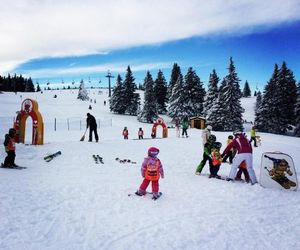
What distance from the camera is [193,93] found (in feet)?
185

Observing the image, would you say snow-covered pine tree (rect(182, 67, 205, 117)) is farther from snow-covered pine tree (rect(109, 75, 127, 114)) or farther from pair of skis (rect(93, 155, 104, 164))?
pair of skis (rect(93, 155, 104, 164))

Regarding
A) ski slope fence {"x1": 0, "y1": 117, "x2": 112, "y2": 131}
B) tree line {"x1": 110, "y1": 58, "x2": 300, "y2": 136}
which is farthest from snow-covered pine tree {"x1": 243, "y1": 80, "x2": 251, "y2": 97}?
ski slope fence {"x1": 0, "y1": 117, "x2": 112, "y2": 131}

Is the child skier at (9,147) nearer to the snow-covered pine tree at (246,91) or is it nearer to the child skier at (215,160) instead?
the child skier at (215,160)

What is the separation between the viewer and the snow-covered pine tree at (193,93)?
5503 cm

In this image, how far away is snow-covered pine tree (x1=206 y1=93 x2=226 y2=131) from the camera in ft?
158

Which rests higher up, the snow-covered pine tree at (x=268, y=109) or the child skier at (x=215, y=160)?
the snow-covered pine tree at (x=268, y=109)

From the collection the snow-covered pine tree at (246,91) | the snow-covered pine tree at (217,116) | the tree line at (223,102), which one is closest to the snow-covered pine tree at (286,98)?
the tree line at (223,102)

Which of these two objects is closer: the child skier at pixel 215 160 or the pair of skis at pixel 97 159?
the child skier at pixel 215 160

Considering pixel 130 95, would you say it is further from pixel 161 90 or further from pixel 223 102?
pixel 223 102

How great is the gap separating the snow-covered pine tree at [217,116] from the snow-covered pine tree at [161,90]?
66.9 ft

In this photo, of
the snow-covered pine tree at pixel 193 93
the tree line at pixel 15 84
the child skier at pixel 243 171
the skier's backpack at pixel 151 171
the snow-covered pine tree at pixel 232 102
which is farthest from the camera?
the tree line at pixel 15 84

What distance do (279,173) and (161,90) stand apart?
59.8 metres

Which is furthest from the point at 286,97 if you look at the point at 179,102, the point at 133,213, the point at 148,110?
the point at 133,213

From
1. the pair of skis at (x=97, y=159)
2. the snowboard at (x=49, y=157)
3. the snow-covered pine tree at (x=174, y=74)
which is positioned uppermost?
the snow-covered pine tree at (x=174, y=74)
